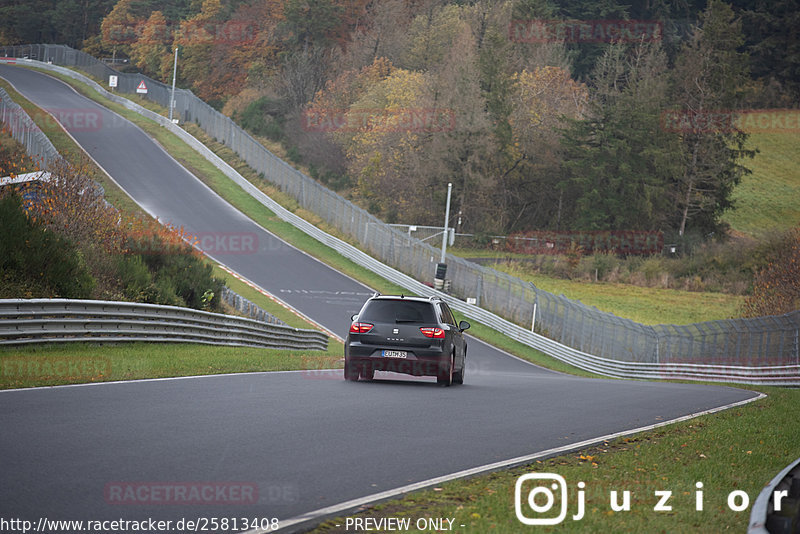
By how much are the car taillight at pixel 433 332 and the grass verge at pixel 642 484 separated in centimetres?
501

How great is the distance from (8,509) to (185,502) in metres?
1.21

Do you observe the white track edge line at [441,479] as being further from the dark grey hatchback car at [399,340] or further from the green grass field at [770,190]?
the green grass field at [770,190]

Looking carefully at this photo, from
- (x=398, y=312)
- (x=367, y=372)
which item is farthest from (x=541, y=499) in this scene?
(x=367, y=372)

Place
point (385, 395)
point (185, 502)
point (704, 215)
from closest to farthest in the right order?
point (185, 502), point (385, 395), point (704, 215)

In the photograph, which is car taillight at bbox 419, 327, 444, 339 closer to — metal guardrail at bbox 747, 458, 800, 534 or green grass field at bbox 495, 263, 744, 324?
metal guardrail at bbox 747, 458, 800, 534

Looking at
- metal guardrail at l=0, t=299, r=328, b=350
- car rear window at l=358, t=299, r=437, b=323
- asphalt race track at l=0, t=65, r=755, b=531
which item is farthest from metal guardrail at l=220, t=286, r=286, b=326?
car rear window at l=358, t=299, r=437, b=323

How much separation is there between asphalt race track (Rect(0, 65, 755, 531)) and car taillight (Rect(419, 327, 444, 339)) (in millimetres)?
949

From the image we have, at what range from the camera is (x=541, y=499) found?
7730 millimetres

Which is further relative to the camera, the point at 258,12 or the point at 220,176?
the point at 258,12

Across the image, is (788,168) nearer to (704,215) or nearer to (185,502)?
(704,215)

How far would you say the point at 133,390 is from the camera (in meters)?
13.0

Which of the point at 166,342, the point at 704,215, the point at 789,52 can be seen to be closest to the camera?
the point at 166,342

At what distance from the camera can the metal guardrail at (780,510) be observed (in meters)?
6.02

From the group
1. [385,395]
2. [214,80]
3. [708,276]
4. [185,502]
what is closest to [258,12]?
[214,80]
